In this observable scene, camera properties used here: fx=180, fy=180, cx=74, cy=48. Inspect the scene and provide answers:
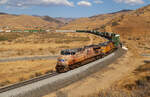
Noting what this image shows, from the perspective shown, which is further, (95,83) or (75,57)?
(75,57)

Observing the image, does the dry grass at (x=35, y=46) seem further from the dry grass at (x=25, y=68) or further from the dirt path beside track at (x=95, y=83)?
the dirt path beside track at (x=95, y=83)

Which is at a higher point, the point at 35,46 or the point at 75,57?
the point at 75,57

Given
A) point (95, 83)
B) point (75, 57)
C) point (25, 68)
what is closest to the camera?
point (95, 83)

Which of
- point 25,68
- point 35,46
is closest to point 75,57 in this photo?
point 25,68

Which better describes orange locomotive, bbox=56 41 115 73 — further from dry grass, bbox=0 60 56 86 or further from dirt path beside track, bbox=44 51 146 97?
dry grass, bbox=0 60 56 86

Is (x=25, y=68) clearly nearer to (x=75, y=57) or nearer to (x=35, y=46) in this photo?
(x=75, y=57)

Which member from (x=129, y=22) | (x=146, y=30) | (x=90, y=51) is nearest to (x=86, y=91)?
(x=90, y=51)

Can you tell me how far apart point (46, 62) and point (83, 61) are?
38.4 feet

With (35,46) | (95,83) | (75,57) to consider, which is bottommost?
(95,83)

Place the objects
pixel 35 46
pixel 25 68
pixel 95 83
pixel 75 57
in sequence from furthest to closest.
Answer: pixel 35 46 < pixel 25 68 < pixel 75 57 < pixel 95 83

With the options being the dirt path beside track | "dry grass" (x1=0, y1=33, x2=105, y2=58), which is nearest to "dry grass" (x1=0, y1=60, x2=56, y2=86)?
the dirt path beside track

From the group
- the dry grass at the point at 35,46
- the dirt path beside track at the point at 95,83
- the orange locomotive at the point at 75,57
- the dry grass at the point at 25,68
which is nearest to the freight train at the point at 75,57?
the orange locomotive at the point at 75,57

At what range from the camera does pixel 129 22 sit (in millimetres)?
125312

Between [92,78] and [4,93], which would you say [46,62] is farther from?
[4,93]
